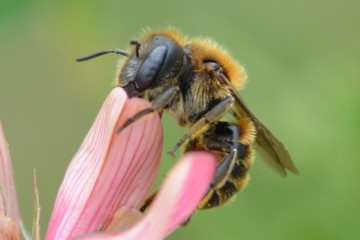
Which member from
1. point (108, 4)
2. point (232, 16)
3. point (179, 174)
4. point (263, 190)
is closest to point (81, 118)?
point (232, 16)

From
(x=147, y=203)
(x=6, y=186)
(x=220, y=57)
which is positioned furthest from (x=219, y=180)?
(x=6, y=186)

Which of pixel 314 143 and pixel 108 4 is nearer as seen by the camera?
pixel 314 143

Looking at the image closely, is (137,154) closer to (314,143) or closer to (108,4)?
(314,143)

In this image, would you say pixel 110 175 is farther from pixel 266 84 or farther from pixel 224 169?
pixel 266 84

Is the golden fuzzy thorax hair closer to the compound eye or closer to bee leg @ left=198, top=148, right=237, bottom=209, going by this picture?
the compound eye

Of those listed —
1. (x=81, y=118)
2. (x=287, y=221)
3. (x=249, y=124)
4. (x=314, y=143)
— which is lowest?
(x=81, y=118)

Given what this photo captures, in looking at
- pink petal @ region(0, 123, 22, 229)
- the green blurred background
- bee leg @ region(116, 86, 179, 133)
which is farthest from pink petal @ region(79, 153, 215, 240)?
the green blurred background

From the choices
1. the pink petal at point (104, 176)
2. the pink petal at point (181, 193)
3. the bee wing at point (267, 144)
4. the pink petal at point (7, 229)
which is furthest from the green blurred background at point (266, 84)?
the pink petal at point (181, 193)
